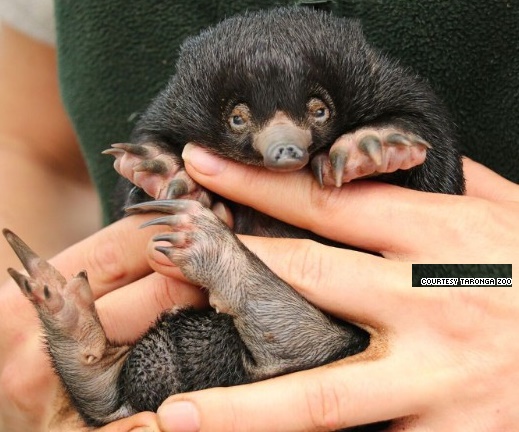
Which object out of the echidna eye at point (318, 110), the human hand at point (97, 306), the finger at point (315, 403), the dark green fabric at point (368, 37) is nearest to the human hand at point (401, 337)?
→ the finger at point (315, 403)

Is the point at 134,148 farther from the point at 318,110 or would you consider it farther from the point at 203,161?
the point at 318,110

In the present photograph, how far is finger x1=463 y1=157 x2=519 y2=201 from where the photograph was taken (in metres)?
0.98

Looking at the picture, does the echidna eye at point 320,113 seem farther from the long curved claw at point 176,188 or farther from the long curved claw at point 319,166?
the long curved claw at point 176,188

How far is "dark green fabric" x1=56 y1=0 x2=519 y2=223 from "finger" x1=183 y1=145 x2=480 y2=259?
348 mm

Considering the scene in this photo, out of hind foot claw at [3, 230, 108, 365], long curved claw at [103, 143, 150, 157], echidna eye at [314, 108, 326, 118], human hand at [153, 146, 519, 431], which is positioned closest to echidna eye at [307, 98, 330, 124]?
echidna eye at [314, 108, 326, 118]

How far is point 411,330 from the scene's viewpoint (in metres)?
0.74

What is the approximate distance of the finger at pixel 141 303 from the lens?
916 mm

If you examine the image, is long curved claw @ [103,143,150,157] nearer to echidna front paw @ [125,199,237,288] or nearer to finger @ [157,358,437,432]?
echidna front paw @ [125,199,237,288]

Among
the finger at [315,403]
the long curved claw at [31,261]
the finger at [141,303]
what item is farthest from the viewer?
the finger at [141,303]

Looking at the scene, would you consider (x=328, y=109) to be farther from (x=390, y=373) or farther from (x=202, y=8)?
(x=202, y=8)

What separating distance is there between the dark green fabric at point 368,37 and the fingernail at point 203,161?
0.33 meters

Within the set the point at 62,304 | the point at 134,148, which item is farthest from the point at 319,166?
the point at 62,304

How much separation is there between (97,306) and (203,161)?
0.97ft

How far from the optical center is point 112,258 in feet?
3.29
